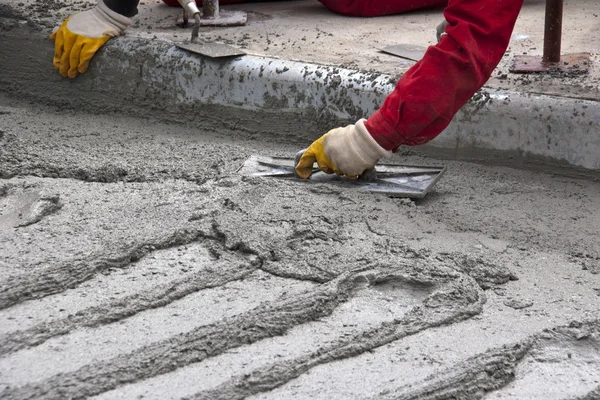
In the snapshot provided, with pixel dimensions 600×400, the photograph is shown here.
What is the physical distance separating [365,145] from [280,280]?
66 cm

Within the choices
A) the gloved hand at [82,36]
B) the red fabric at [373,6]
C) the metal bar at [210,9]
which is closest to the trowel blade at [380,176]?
the gloved hand at [82,36]

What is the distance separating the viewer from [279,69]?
324 centimetres

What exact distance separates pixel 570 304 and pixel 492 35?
0.83 meters

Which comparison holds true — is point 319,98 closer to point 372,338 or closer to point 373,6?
point 373,6

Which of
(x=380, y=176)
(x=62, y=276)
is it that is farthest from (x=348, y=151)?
(x=62, y=276)

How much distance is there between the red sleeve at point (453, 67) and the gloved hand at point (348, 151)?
10 centimetres

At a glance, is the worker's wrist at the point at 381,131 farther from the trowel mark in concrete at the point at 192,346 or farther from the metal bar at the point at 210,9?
the metal bar at the point at 210,9

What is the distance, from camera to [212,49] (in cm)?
340

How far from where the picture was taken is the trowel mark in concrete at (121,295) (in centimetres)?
183

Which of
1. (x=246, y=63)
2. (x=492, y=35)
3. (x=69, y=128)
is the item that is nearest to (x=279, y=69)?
(x=246, y=63)

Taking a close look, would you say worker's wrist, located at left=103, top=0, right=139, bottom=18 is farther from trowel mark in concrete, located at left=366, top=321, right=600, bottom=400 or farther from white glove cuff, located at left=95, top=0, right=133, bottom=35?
trowel mark in concrete, located at left=366, top=321, right=600, bottom=400

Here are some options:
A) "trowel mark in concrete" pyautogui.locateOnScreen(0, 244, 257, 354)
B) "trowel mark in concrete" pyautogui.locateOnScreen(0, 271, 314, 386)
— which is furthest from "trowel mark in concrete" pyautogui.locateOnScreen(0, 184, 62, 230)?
"trowel mark in concrete" pyautogui.locateOnScreen(0, 271, 314, 386)

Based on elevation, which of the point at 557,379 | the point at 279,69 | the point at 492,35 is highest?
the point at 492,35

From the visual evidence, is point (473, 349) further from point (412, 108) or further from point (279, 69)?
point (279, 69)
